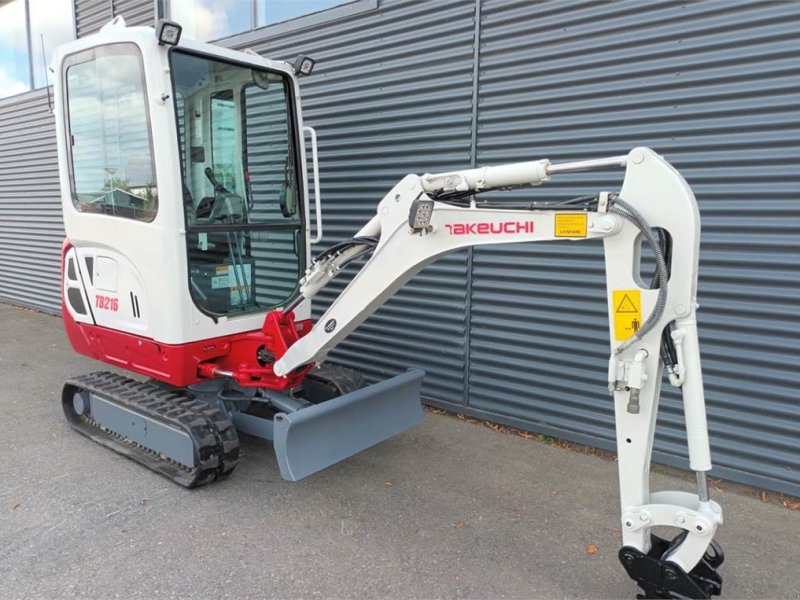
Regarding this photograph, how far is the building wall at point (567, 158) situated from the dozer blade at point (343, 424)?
1073mm

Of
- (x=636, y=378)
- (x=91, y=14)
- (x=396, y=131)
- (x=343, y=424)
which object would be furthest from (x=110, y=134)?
(x=91, y=14)

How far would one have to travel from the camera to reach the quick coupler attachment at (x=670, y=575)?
7.39 feet

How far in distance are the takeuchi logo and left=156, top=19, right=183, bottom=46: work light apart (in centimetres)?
201

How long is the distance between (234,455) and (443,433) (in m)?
1.73

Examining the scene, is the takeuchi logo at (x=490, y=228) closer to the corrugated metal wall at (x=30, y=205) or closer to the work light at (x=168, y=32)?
the work light at (x=168, y=32)

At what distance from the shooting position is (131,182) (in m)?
3.76

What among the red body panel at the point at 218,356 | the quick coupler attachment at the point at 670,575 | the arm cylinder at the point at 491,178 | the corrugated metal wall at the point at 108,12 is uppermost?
the corrugated metal wall at the point at 108,12

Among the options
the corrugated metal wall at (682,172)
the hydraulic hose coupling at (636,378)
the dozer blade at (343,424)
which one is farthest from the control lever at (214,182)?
the hydraulic hose coupling at (636,378)

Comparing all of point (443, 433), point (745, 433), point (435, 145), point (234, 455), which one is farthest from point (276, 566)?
point (435, 145)

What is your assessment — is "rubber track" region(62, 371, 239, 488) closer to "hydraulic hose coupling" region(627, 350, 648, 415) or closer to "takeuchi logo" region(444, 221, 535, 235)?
"takeuchi logo" region(444, 221, 535, 235)

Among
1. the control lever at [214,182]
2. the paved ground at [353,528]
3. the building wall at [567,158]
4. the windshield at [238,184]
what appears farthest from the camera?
the control lever at [214,182]

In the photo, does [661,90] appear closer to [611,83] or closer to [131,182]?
[611,83]

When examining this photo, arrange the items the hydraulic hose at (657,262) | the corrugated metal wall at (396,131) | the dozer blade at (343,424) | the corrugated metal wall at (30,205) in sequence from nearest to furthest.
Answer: the hydraulic hose at (657,262), the dozer blade at (343,424), the corrugated metal wall at (396,131), the corrugated metal wall at (30,205)

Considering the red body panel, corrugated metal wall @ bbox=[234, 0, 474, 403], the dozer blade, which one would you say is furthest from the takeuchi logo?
corrugated metal wall @ bbox=[234, 0, 474, 403]
